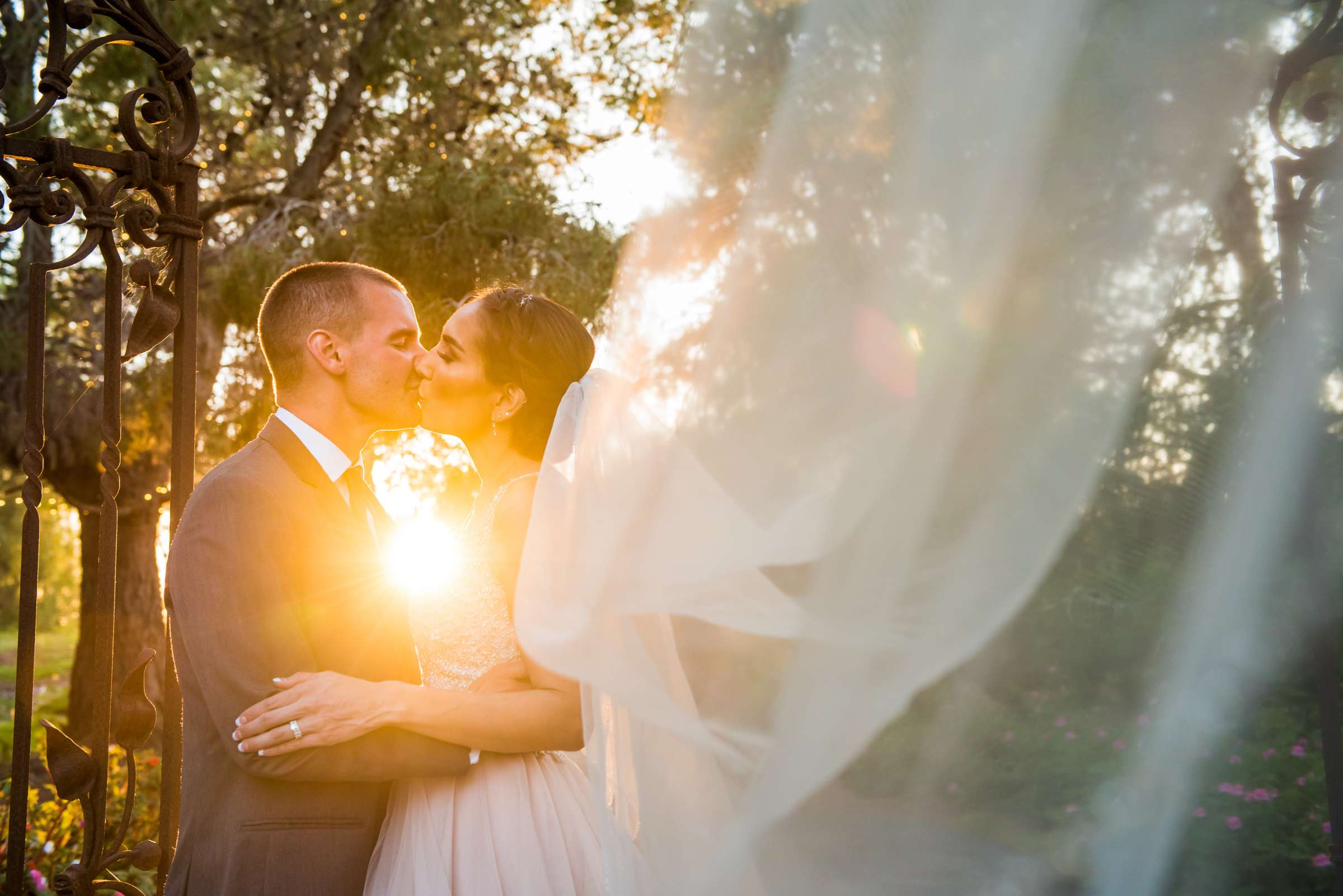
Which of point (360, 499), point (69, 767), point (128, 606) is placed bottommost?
point (69, 767)

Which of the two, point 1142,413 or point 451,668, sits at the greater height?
point 1142,413

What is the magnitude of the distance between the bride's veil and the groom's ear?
127 cm

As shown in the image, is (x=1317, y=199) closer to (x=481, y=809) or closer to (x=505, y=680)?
(x=505, y=680)

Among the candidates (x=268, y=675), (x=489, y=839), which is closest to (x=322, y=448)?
(x=268, y=675)

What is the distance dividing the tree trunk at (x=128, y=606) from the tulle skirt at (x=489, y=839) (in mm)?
6305

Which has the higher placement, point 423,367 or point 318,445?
point 423,367

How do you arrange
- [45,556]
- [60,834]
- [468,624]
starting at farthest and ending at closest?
[45,556], [60,834], [468,624]

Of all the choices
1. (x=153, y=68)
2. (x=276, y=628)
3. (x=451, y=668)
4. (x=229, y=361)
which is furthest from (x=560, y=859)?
(x=153, y=68)

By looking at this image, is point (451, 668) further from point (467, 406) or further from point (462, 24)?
point (462, 24)

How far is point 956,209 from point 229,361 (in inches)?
291

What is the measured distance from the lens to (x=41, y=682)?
18.2 m

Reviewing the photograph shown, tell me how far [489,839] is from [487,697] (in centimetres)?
36

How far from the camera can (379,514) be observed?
2.58 m

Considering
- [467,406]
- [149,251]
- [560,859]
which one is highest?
[149,251]
